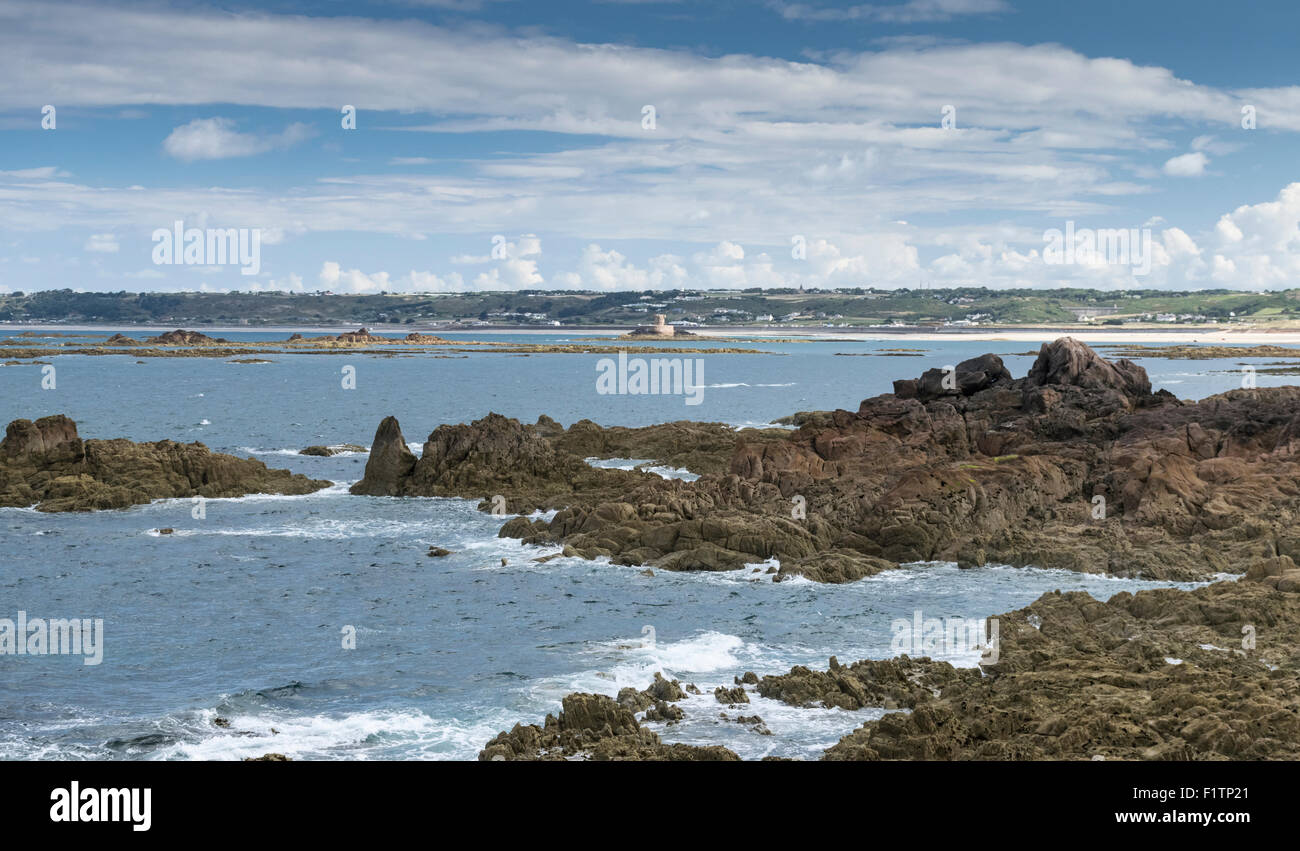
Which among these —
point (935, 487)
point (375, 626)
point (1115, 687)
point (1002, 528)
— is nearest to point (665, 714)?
point (1115, 687)

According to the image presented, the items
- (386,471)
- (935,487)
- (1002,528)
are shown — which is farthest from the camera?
(386,471)

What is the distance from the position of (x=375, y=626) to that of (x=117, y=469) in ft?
75.5

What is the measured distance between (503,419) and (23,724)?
27187 mm

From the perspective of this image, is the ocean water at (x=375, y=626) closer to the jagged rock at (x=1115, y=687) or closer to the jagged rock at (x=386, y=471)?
the jagged rock at (x=386, y=471)

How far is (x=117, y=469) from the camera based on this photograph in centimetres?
4281

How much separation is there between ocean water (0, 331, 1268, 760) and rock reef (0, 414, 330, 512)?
81.2 inches

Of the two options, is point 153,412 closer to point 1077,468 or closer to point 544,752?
point 1077,468

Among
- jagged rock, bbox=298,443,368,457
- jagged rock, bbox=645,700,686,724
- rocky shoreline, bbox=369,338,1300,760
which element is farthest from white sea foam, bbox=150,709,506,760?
jagged rock, bbox=298,443,368,457

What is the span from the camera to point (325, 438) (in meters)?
68.1

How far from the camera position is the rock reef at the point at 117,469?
4153 cm

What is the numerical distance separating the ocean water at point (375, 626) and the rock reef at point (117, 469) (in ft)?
6.76

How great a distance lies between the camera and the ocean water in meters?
17.8

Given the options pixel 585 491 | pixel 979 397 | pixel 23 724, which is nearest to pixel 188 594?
pixel 23 724

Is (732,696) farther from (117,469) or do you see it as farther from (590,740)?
(117,469)
